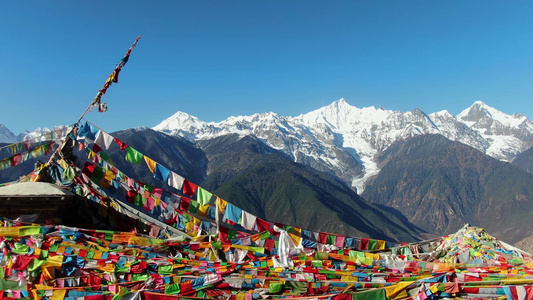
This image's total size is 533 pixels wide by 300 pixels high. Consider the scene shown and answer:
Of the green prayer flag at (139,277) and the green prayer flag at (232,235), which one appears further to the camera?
the green prayer flag at (232,235)

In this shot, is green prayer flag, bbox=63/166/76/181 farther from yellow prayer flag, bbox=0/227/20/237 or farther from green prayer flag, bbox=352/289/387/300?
green prayer flag, bbox=352/289/387/300

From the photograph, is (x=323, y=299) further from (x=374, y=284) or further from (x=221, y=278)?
(x=221, y=278)

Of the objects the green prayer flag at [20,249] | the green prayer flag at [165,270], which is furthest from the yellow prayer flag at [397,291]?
the green prayer flag at [20,249]

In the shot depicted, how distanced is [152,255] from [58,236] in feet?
12.9

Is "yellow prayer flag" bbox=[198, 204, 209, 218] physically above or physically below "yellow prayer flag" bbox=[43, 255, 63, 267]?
above

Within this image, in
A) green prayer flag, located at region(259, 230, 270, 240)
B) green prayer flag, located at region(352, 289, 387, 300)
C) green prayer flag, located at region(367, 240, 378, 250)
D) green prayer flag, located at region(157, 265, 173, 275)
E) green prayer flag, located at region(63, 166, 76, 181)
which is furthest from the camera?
green prayer flag, located at region(367, 240, 378, 250)

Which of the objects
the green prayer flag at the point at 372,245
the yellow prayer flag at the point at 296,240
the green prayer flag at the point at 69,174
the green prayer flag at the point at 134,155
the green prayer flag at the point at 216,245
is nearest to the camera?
the green prayer flag at the point at 216,245

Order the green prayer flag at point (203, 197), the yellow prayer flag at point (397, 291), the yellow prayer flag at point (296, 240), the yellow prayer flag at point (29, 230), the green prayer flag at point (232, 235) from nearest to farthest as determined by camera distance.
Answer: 1. the yellow prayer flag at point (397, 291)
2. the yellow prayer flag at point (29, 230)
3. the yellow prayer flag at point (296, 240)
4. the green prayer flag at point (203, 197)
5. the green prayer flag at point (232, 235)

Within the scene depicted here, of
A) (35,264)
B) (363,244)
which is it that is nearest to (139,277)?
(35,264)

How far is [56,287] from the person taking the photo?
41.3ft

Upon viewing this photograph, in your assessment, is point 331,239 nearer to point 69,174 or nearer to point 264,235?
point 264,235

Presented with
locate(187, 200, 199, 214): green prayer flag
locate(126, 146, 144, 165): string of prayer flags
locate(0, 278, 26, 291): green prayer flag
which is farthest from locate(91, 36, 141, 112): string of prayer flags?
locate(0, 278, 26, 291): green prayer flag

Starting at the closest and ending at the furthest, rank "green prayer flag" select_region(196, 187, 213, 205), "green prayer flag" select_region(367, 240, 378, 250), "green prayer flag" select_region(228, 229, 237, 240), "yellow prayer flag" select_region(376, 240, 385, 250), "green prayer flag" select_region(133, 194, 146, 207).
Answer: "green prayer flag" select_region(196, 187, 213, 205)
"green prayer flag" select_region(228, 229, 237, 240)
"green prayer flag" select_region(133, 194, 146, 207)
"green prayer flag" select_region(367, 240, 378, 250)
"yellow prayer flag" select_region(376, 240, 385, 250)

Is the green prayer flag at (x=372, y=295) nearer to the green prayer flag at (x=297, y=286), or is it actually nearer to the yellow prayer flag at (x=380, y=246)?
the green prayer flag at (x=297, y=286)
